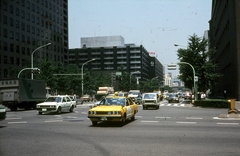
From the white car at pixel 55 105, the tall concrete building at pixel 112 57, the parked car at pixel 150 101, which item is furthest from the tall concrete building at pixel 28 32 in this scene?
the tall concrete building at pixel 112 57

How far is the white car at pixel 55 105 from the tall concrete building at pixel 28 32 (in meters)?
32.6

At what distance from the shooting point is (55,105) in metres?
23.2

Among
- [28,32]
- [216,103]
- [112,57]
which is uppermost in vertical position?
[112,57]

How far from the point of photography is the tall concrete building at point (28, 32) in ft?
220

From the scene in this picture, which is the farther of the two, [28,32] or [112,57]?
[112,57]

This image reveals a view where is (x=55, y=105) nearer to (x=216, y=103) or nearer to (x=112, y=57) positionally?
(x=216, y=103)

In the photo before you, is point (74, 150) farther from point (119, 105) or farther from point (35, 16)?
point (35, 16)

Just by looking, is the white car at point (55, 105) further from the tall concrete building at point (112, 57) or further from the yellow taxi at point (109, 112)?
the tall concrete building at point (112, 57)

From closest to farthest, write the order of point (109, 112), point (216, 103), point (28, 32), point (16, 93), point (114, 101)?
1. point (109, 112)
2. point (114, 101)
3. point (16, 93)
4. point (216, 103)
5. point (28, 32)

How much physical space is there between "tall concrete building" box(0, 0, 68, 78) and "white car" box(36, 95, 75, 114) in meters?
32.6

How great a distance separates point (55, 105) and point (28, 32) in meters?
60.3

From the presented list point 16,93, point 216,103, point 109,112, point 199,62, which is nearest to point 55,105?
point 16,93

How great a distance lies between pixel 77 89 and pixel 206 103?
39.4m

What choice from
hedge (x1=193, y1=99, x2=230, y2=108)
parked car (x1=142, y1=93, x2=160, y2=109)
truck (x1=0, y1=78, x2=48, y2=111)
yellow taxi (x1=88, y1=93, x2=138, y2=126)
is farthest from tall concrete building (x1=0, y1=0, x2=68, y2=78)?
yellow taxi (x1=88, y1=93, x2=138, y2=126)
